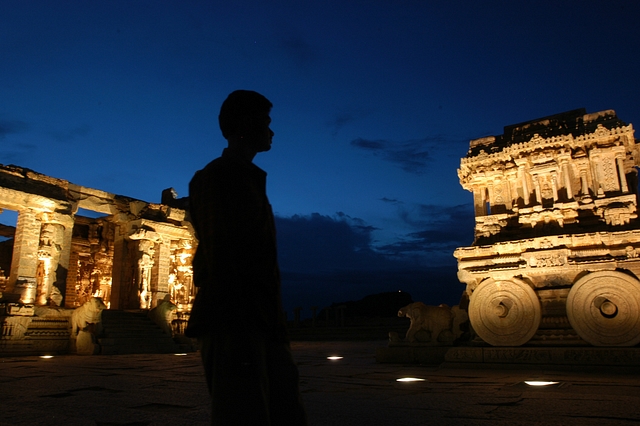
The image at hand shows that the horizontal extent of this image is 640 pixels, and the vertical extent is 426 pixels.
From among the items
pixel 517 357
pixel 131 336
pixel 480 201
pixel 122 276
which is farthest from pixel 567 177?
pixel 122 276

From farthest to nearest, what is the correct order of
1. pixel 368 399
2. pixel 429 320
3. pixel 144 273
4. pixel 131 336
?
1. pixel 144 273
2. pixel 131 336
3. pixel 429 320
4. pixel 368 399

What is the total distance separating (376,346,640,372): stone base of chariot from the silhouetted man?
8.06 m

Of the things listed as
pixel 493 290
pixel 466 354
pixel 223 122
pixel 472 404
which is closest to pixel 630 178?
pixel 493 290

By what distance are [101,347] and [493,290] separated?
12.2 m

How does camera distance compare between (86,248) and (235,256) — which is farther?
(86,248)

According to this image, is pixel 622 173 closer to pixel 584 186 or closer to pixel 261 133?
pixel 584 186

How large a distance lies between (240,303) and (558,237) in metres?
9.06

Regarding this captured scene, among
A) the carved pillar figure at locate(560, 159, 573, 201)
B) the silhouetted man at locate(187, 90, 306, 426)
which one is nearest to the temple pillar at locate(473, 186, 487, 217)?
the carved pillar figure at locate(560, 159, 573, 201)

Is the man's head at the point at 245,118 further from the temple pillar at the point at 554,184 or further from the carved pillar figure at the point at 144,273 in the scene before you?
the carved pillar figure at the point at 144,273

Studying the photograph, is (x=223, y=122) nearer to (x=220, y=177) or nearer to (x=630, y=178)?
(x=220, y=177)

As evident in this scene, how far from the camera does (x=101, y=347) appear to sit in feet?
50.4

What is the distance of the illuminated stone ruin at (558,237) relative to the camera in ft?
28.5

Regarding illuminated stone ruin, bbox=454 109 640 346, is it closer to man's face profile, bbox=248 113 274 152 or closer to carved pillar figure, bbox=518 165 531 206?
carved pillar figure, bbox=518 165 531 206

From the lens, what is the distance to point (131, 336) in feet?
54.6
